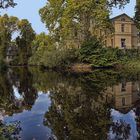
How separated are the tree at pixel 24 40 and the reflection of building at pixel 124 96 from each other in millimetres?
62386

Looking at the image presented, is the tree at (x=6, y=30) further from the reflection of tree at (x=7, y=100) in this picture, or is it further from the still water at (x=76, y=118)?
the still water at (x=76, y=118)

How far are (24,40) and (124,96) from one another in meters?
73.7

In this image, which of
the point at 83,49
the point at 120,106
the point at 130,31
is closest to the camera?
the point at 120,106

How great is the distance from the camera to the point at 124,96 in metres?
23.0

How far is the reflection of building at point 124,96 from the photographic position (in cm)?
1891

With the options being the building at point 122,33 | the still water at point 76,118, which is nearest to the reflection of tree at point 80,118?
the still water at point 76,118

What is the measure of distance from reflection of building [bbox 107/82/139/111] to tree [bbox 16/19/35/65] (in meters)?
62.4

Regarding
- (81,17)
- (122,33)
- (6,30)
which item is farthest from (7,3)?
(6,30)

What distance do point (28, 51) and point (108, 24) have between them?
1576 inches

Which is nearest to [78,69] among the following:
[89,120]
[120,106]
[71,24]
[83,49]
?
[83,49]

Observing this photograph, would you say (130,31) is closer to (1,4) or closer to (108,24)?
(108,24)

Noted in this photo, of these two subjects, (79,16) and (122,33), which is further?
(122,33)

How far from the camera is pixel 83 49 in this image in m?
A: 51.8

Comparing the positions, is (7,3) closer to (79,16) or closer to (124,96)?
(124,96)
